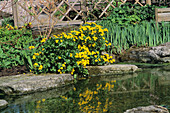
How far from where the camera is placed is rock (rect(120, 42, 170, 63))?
702 centimetres

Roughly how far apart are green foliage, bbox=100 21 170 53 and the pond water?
2.06 m

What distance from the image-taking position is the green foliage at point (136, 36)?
755 centimetres

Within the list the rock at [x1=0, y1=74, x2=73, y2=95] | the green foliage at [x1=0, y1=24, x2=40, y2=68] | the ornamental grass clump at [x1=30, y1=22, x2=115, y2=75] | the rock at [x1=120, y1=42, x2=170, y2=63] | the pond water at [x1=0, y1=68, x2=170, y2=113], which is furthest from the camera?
the rock at [x1=120, y1=42, x2=170, y2=63]

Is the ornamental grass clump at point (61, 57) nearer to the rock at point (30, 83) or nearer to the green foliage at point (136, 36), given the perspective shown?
the rock at point (30, 83)

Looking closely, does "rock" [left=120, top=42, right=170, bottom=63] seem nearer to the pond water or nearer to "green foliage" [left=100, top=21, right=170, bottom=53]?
"green foliage" [left=100, top=21, right=170, bottom=53]

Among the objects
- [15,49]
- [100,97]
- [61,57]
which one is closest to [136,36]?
[61,57]

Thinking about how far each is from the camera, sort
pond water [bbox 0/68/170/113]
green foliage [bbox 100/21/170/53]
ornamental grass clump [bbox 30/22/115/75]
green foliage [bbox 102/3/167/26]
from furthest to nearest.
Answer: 1. green foliage [bbox 102/3/167/26]
2. green foliage [bbox 100/21/170/53]
3. ornamental grass clump [bbox 30/22/115/75]
4. pond water [bbox 0/68/170/113]

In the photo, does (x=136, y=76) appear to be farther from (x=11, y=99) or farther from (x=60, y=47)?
(x=11, y=99)

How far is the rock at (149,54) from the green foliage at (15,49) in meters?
2.73

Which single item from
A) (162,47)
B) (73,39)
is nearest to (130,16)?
(162,47)

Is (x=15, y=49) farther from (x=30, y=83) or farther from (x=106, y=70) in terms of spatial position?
(x=106, y=70)

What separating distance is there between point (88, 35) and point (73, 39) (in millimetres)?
900

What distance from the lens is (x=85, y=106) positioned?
3.78 metres

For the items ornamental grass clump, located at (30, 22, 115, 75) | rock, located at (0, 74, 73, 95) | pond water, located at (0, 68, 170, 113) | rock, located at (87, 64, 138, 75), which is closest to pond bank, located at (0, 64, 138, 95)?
rock, located at (0, 74, 73, 95)
